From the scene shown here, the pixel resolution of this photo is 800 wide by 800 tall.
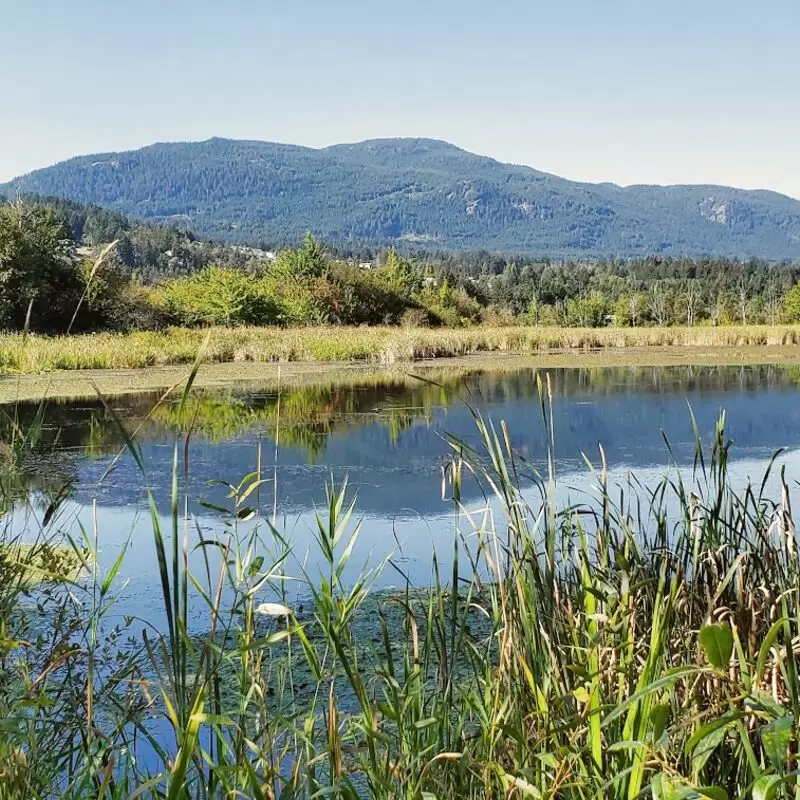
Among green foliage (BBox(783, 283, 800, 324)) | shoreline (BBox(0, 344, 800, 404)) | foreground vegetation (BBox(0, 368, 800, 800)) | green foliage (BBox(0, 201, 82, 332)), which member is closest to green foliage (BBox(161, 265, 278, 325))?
green foliage (BBox(0, 201, 82, 332))

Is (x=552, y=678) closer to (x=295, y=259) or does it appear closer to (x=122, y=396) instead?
Answer: (x=122, y=396)

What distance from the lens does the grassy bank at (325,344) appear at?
1678cm

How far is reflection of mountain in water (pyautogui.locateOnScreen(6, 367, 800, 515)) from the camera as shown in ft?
23.3

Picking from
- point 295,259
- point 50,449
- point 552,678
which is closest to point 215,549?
point 552,678

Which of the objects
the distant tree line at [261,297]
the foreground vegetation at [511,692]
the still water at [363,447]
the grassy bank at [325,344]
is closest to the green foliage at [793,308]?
the distant tree line at [261,297]

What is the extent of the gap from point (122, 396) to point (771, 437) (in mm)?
7683

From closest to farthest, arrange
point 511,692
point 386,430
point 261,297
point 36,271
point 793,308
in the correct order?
point 511,692 → point 386,430 → point 36,271 → point 261,297 → point 793,308

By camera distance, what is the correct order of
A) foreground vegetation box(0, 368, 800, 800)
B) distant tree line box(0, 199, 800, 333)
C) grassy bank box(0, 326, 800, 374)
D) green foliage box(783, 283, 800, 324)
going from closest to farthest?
foreground vegetation box(0, 368, 800, 800) < grassy bank box(0, 326, 800, 374) < distant tree line box(0, 199, 800, 333) < green foliage box(783, 283, 800, 324)

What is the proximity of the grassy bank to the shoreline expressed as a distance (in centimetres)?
30

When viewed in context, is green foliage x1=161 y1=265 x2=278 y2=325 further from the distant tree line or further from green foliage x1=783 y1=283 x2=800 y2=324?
green foliage x1=783 y1=283 x2=800 y2=324

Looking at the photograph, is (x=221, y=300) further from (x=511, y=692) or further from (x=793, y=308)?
(x=793, y=308)

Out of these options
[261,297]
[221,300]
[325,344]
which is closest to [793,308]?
[261,297]

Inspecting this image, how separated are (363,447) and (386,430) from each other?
105cm

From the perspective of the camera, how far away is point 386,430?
9.81 meters
